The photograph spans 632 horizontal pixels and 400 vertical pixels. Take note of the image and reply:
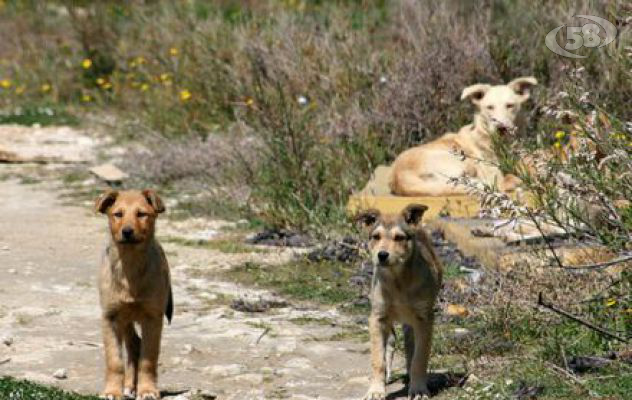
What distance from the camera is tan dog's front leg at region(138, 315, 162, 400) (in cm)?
729

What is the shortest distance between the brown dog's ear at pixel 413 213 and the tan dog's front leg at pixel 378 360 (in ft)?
2.00

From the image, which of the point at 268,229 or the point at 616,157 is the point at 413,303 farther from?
the point at 268,229

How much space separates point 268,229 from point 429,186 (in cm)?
155

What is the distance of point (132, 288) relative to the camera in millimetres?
7270

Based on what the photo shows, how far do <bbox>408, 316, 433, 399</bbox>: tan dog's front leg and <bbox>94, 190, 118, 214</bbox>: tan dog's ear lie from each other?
192cm

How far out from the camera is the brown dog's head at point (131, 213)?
733 centimetres

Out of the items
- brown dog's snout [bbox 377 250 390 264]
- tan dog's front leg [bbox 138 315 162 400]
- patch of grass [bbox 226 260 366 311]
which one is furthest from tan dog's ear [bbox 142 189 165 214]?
patch of grass [bbox 226 260 366 311]

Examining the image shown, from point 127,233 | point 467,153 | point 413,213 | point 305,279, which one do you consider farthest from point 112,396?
point 467,153

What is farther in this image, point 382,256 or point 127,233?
point 127,233

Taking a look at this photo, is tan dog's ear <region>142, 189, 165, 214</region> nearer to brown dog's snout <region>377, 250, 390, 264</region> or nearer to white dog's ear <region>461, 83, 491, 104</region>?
brown dog's snout <region>377, 250, 390, 264</region>

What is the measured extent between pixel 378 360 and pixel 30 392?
6.16ft

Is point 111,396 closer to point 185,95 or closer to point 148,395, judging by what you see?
point 148,395

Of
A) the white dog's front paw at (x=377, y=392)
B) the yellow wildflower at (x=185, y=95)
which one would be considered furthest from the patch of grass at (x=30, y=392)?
the yellow wildflower at (x=185, y=95)

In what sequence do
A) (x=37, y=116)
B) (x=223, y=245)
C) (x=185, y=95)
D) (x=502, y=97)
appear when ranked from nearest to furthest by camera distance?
(x=223, y=245) < (x=502, y=97) < (x=185, y=95) < (x=37, y=116)
